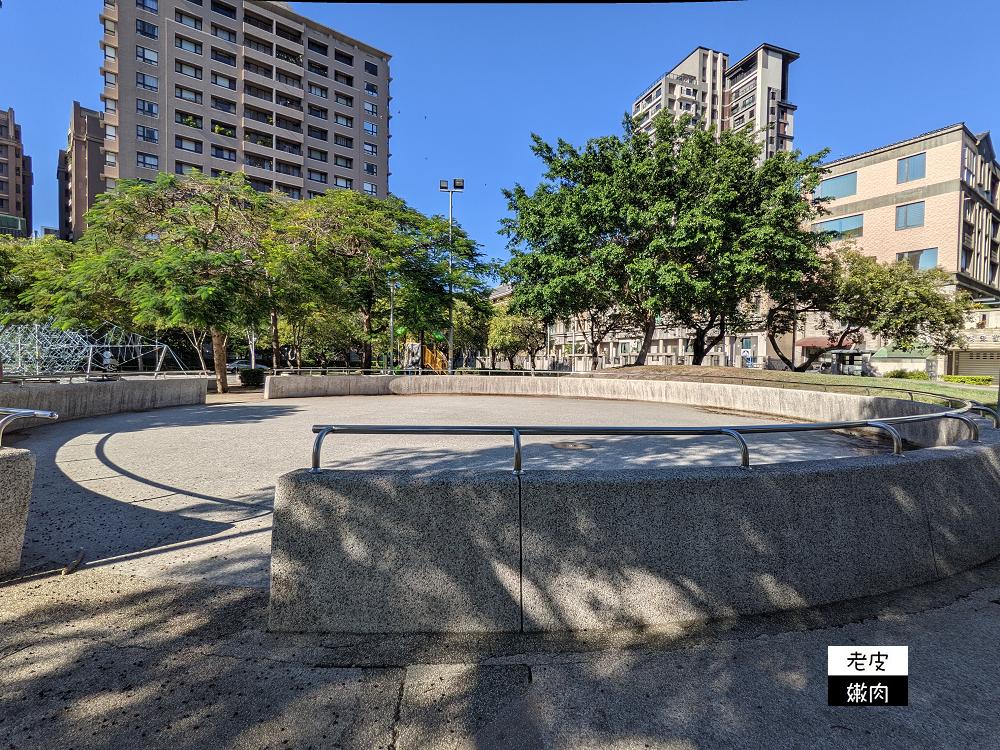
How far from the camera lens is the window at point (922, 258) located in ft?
141

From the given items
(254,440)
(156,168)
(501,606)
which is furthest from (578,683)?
(156,168)

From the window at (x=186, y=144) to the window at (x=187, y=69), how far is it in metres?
7.01

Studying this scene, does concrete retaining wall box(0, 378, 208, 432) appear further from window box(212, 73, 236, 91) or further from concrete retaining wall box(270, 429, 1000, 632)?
window box(212, 73, 236, 91)

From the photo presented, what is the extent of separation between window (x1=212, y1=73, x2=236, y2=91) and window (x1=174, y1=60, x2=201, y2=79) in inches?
61.2

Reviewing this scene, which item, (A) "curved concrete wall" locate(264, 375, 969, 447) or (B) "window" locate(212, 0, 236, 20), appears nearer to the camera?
(A) "curved concrete wall" locate(264, 375, 969, 447)

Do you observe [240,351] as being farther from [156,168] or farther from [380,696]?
[380,696]

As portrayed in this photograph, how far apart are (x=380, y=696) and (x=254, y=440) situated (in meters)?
8.27

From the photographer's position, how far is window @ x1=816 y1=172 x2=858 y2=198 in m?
48.3

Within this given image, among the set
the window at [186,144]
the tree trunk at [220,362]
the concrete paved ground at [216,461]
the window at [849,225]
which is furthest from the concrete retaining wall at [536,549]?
the window at [186,144]

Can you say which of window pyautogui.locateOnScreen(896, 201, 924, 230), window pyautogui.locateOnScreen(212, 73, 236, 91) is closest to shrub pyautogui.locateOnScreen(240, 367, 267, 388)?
window pyautogui.locateOnScreen(212, 73, 236, 91)

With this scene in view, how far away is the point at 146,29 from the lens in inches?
1951

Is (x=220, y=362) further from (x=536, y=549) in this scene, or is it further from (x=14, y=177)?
(x=14, y=177)

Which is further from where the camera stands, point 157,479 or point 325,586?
point 157,479

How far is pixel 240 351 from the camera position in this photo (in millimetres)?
53094
